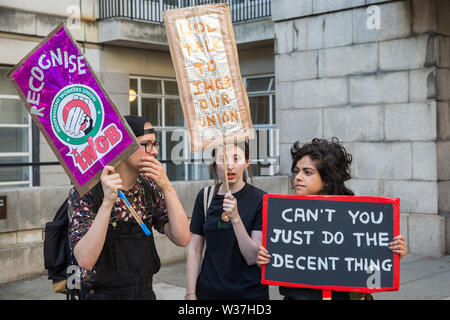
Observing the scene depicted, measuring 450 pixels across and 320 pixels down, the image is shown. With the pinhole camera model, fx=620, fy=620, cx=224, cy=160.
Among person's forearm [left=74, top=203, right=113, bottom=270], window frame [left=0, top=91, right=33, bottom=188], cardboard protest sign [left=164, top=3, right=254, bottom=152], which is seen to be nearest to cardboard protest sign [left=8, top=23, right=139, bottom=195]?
person's forearm [left=74, top=203, right=113, bottom=270]

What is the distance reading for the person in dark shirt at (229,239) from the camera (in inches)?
146

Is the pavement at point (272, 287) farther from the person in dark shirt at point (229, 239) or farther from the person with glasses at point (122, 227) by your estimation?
the person with glasses at point (122, 227)

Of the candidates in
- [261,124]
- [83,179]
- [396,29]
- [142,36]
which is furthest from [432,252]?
[142,36]

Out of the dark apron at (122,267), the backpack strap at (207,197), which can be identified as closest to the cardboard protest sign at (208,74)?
the backpack strap at (207,197)

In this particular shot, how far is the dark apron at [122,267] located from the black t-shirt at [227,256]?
58 centimetres

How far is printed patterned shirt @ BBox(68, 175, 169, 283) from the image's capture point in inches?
123

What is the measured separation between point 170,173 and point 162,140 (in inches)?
45.6

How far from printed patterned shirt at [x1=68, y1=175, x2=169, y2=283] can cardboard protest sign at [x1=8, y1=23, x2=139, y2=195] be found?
0.08 metres

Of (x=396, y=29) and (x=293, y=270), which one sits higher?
(x=396, y=29)

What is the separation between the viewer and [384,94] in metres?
9.69

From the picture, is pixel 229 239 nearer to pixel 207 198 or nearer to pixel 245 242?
pixel 245 242

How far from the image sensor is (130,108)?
57.6 ft

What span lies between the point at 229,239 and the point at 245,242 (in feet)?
0.58

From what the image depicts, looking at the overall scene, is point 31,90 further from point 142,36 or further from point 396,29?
point 142,36
